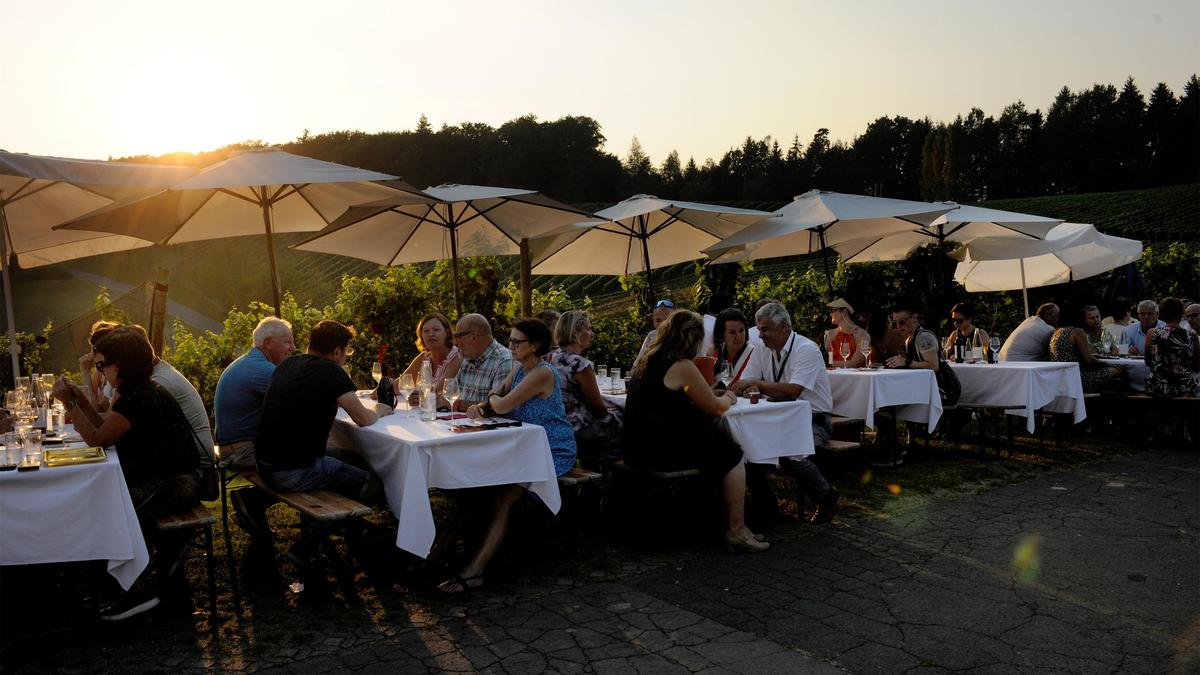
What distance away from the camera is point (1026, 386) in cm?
827

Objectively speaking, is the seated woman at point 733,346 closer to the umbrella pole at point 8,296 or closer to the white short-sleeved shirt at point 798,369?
the white short-sleeved shirt at point 798,369

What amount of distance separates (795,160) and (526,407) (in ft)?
351

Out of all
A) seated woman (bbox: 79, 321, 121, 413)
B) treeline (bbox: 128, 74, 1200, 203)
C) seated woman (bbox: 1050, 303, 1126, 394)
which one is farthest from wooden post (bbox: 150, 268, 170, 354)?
treeline (bbox: 128, 74, 1200, 203)

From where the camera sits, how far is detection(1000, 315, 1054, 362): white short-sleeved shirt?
952cm

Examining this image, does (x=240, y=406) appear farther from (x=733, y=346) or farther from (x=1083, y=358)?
(x=1083, y=358)

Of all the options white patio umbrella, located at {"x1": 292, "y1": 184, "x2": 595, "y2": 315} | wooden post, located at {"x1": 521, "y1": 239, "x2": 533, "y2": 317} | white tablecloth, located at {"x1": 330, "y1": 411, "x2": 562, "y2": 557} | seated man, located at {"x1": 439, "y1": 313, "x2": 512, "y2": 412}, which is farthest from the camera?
wooden post, located at {"x1": 521, "y1": 239, "x2": 533, "y2": 317}

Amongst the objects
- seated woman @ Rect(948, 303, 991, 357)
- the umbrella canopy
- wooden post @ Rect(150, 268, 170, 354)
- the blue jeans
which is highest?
the umbrella canopy

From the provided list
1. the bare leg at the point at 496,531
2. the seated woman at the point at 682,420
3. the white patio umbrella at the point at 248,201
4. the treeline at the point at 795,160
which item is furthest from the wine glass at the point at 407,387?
the treeline at the point at 795,160

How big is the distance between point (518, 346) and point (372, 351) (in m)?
7.70

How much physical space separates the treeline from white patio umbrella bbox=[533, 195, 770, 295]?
243 ft

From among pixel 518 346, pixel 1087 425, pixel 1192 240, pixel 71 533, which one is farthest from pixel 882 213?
pixel 1192 240

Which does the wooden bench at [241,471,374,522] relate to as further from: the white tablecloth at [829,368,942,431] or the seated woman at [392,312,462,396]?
the white tablecloth at [829,368,942,431]

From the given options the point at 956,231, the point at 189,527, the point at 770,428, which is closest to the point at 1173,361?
the point at 956,231

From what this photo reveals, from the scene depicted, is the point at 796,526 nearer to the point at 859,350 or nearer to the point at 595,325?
the point at 859,350
